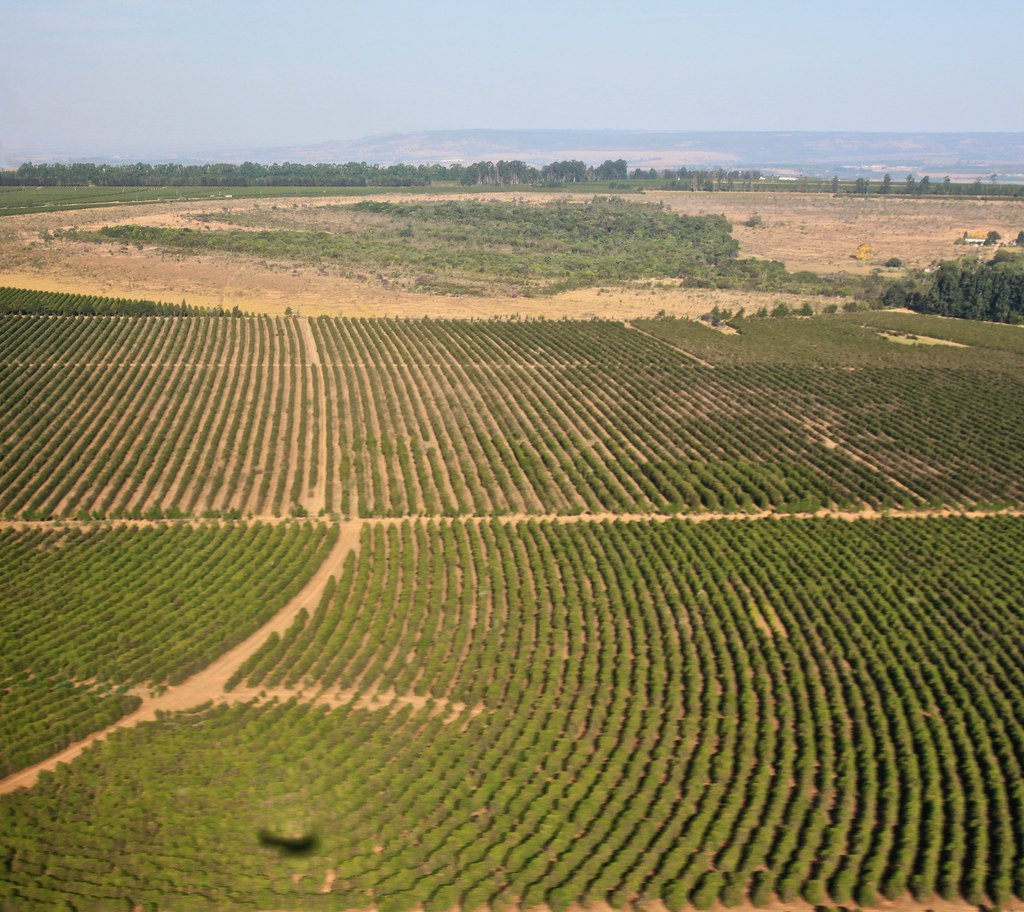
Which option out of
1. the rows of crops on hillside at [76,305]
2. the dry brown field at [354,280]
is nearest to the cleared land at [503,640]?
the rows of crops on hillside at [76,305]

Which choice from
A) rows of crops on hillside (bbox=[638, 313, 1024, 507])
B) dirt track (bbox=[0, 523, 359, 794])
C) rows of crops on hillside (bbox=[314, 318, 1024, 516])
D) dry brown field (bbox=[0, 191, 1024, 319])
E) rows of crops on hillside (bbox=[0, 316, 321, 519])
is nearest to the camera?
dirt track (bbox=[0, 523, 359, 794])

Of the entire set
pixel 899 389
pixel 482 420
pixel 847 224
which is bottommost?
pixel 482 420

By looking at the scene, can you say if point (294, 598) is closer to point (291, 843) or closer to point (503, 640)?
point (503, 640)

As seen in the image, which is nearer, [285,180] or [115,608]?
[115,608]

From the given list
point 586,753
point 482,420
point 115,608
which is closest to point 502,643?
point 586,753

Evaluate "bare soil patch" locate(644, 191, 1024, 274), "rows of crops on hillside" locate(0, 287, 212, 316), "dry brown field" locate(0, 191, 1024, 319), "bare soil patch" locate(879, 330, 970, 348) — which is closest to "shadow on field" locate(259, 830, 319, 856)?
"rows of crops on hillside" locate(0, 287, 212, 316)

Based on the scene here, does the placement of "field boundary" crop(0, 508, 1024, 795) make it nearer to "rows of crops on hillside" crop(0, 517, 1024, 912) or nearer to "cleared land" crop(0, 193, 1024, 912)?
"cleared land" crop(0, 193, 1024, 912)

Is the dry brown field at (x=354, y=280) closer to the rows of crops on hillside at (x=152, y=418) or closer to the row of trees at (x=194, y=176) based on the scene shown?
the rows of crops on hillside at (x=152, y=418)
